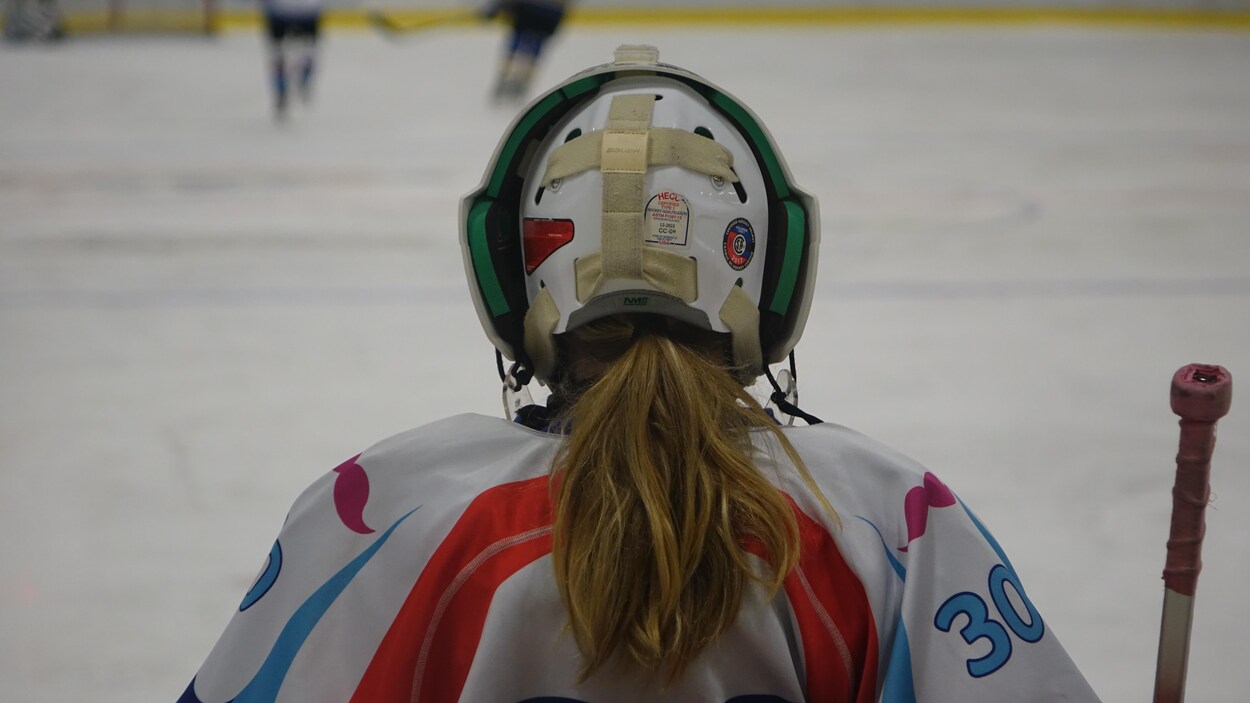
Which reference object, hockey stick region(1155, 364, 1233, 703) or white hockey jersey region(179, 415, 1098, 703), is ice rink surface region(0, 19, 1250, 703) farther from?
white hockey jersey region(179, 415, 1098, 703)

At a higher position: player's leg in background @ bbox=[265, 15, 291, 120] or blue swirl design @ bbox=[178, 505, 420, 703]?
player's leg in background @ bbox=[265, 15, 291, 120]

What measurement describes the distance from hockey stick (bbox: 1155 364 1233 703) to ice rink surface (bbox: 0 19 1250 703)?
3.20 ft

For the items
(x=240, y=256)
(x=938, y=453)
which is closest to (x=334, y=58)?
(x=240, y=256)

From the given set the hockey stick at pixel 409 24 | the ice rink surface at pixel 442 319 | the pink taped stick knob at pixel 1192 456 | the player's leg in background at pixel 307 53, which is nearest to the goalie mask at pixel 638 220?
the pink taped stick knob at pixel 1192 456

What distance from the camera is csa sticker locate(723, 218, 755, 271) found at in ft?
3.37

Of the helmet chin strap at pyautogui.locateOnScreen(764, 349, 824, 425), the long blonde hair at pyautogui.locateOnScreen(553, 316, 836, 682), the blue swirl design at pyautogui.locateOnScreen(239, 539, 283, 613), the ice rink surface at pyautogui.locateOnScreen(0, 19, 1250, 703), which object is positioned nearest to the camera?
the long blonde hair at pyautogui.locateOnScreen(553, 316, 836, 682)

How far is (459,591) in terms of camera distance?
0.95 m

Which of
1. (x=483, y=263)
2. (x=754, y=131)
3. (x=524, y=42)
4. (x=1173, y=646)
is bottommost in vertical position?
(x=1173, y=646)

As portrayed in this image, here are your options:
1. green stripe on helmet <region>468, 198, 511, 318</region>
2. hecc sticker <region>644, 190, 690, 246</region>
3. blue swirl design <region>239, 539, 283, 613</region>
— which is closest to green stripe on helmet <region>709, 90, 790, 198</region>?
hecc sticker <region>644, 190, 690, 246</region>

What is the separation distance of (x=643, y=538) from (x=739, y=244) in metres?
0.27

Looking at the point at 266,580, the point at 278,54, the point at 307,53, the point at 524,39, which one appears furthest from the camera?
the point at 524,39

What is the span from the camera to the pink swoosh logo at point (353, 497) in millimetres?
979

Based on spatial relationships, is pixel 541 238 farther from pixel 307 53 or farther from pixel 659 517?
pixel 307 53

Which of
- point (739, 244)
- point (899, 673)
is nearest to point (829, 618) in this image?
point (899, 673)
